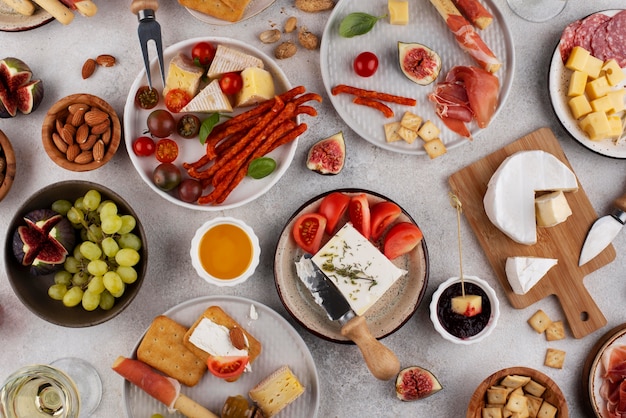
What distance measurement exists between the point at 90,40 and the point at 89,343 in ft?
3.41

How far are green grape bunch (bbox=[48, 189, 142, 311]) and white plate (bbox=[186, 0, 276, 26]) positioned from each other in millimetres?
672

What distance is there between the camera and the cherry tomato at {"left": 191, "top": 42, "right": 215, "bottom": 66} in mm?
2008

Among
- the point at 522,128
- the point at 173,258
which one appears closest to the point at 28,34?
the point at 173,258

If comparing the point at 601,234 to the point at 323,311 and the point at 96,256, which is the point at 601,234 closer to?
the point at 323,311

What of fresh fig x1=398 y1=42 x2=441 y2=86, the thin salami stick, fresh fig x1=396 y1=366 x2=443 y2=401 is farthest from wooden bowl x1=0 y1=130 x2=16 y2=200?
fresh fig x1=396 y1=366 x2=443 y2=401

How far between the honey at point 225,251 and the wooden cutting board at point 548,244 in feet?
2.49

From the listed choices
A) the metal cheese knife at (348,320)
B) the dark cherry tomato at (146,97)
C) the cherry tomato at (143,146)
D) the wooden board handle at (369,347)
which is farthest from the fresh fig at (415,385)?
the dark cherry tomato at (146,97)

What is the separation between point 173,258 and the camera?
2115 millimetres

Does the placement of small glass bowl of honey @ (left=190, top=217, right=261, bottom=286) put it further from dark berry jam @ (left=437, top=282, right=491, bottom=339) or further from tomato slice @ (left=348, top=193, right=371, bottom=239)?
dark berry jam @ (left=437, top=282, right=491, bottom=339)

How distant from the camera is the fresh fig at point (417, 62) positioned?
2.07 m

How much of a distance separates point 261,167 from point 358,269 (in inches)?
17.7

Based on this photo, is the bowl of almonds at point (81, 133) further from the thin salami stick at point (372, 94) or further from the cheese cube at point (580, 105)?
the cheese cube at point (580, 105)

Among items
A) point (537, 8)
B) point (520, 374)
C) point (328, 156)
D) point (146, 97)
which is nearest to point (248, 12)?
point (146, 97)

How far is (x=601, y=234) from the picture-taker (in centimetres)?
213
